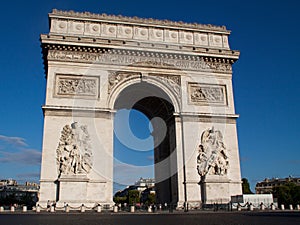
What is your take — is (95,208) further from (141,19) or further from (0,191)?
(0,191)

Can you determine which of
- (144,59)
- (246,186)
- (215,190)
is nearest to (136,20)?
(144,59)

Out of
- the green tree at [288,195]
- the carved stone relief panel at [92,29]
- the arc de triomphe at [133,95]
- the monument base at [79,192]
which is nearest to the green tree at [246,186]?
the green tree at [288,195]

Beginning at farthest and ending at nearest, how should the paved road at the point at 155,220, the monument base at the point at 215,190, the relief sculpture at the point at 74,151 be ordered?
the monument base at the point at 215,190 → the relief sculpture at the point at 74,151 → the paved road at the point at 155,220

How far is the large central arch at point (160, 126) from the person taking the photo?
2383 cm

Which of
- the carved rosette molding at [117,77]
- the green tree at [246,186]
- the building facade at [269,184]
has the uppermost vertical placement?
the carved rosette molding at [117,77]

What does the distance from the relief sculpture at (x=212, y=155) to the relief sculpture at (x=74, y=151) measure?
23.1ft

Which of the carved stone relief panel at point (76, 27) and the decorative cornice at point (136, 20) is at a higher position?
the decorative cornice at point (136, 20)

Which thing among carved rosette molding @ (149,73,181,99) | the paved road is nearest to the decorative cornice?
carved rosette molding @ (149,73,181,99)

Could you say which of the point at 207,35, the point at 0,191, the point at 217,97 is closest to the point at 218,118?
the point at 217,97

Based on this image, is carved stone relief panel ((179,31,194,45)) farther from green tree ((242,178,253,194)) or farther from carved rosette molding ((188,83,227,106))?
green tree ((242,178,253,194))

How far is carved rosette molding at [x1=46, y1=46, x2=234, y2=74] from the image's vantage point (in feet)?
73.6

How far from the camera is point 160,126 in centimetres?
2755

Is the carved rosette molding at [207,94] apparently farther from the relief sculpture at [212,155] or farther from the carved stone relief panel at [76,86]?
the carved stone relief panel at [76,86]

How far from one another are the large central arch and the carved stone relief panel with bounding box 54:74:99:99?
1.99m
